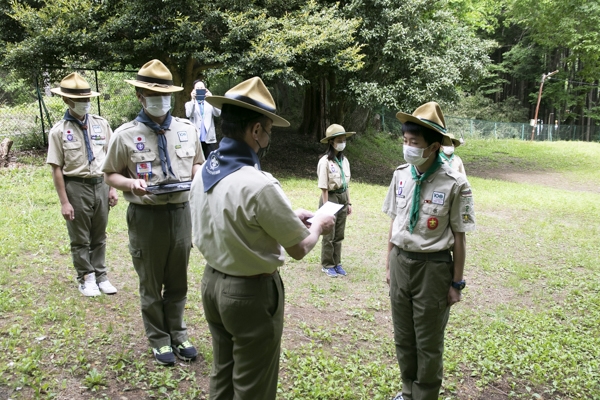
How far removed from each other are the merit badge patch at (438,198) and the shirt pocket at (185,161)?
187 centimetres

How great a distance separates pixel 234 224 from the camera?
2240mm

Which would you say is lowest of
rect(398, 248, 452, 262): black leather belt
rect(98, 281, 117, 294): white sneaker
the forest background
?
rect(98, 281, 117, 294): white sneaker

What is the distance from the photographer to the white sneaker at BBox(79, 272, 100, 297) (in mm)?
4855

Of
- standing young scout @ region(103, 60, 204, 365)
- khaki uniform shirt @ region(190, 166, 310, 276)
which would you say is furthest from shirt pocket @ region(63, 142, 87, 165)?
khaki uniform shirt @ region(190, 166, 310, 276)

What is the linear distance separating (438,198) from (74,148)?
11.5 ft

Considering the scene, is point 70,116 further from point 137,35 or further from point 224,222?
point 137,35

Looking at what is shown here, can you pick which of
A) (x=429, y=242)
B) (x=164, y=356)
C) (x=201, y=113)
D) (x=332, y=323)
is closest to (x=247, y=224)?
(x=429, y=242)

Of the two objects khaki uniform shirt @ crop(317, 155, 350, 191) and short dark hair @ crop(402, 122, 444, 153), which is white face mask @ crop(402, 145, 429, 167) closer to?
short dark hair @ crop(402, 122, 444, 153)

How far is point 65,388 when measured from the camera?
328 centimetres

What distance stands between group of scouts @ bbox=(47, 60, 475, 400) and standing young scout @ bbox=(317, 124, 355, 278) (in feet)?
8.09

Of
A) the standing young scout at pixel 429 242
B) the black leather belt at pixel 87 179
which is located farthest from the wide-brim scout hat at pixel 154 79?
the standing young scout at pixel 429 242

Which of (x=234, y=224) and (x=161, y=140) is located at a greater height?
(x=161, y=140)

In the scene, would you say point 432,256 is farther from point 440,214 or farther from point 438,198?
point 438,198

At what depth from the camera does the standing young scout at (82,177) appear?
4.59 m
